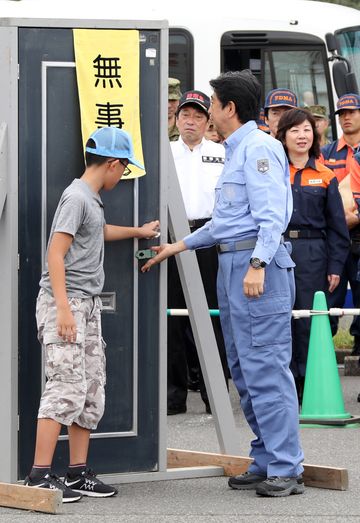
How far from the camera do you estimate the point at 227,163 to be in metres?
6.74

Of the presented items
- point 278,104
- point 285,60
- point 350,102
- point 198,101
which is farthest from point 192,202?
point 285,60

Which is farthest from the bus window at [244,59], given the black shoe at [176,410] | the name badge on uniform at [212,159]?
the black shoe at [176,410]

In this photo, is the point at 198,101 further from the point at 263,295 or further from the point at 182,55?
the point at 182,55

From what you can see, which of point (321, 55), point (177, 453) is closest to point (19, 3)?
point (321, 55)

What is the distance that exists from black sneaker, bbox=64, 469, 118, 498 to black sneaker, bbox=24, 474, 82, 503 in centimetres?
7

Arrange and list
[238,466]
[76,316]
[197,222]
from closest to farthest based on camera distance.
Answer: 1. [76,316]
2. [238,466]
3. [197,222]

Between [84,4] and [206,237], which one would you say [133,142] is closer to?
[206,237]

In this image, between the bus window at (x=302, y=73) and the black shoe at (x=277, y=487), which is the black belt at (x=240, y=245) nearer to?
the black shoe at (x=277, y=487)

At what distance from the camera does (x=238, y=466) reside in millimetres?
7180

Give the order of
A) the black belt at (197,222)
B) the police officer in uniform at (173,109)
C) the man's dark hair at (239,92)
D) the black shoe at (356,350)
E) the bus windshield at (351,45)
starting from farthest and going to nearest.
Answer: the bus windshield at (351,45), the black shoe at (356,350), the police officer in uniform at (173,109), the black belt at (197,222), the man's dark hair at (239,92)

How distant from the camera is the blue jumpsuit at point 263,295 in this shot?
6.54m

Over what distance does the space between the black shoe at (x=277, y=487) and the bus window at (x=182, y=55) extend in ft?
31.1

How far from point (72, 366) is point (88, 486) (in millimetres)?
648

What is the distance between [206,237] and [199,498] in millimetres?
1276
